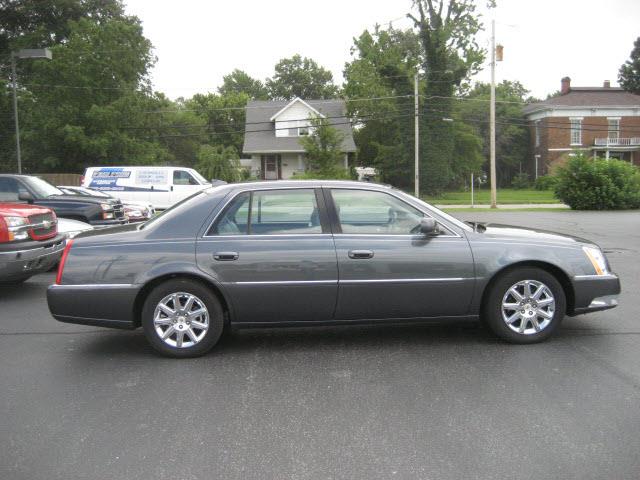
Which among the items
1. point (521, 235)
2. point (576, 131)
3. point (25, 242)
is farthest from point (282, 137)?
point (521, 235)

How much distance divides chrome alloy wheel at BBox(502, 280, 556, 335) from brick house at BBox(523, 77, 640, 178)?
187 feet

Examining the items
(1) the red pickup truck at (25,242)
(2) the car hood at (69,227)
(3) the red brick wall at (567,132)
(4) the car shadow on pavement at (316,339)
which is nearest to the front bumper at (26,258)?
(1) the red pickup truck at (25,242)

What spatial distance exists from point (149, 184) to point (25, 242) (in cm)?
1599

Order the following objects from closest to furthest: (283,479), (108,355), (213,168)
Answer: (283,479), (108,355), (213,168)

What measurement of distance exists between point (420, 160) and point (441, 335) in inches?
1627

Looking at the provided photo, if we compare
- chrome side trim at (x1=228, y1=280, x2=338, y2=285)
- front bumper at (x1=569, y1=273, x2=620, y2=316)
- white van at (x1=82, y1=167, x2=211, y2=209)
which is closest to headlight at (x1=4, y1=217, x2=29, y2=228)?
chrome side trim at (x1=228, y1=280, x2=338, y2=285)

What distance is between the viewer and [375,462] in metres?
3.39

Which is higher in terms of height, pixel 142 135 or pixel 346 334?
pixel 142 135

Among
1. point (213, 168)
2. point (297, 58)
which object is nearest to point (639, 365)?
point (213, 168)

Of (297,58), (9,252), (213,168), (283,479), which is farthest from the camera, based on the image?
(297,58)

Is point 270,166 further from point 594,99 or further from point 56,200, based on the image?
point 56,200

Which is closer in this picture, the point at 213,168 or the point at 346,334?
the point at 346,334

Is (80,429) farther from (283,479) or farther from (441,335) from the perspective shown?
(441,335)

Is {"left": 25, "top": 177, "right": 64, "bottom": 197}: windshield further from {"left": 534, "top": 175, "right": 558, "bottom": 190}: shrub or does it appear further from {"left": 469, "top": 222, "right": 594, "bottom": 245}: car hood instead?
{"left": 534, "top": 175, "right": 558, "bottom": 190}: shrub
